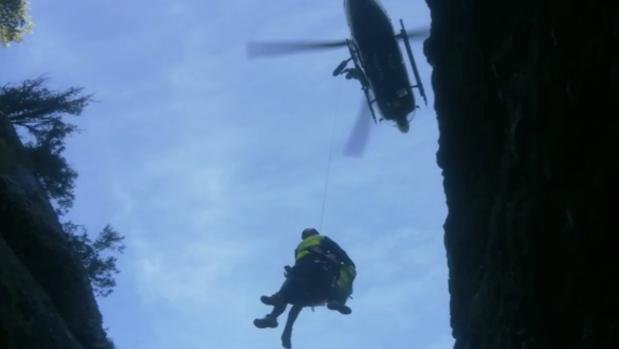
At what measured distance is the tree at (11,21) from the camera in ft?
68.1

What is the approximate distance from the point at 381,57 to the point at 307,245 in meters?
3.69

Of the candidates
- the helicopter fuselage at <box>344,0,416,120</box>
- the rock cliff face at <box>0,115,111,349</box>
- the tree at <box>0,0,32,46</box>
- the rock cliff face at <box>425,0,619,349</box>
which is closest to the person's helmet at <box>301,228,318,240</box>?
the helicopter fuselage at <box>344,0,416,120</box>

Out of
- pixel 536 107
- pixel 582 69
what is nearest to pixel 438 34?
pixel 536 107

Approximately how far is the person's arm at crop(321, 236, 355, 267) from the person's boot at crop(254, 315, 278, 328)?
1.63 m

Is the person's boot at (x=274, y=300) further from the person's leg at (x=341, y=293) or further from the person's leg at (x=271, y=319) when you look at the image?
the person's leg at (x=341, y=293)

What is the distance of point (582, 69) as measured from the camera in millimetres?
6113

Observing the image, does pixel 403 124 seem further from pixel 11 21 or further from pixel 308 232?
pixel 11 21

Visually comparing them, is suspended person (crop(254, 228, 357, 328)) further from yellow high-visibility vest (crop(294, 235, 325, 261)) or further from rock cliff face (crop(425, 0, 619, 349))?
rock cliff face (crop(425, 0, 619, 349))

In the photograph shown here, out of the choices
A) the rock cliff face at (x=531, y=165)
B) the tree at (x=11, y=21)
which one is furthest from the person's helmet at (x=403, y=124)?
the tree at (x=11, y=21)

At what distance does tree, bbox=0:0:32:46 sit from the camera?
20.8m

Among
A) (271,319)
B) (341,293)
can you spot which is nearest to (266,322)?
(271,319)

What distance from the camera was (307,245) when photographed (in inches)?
538

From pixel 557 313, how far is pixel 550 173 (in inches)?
51.0

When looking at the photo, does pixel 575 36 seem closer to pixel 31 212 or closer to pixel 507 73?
pixel 507 73
